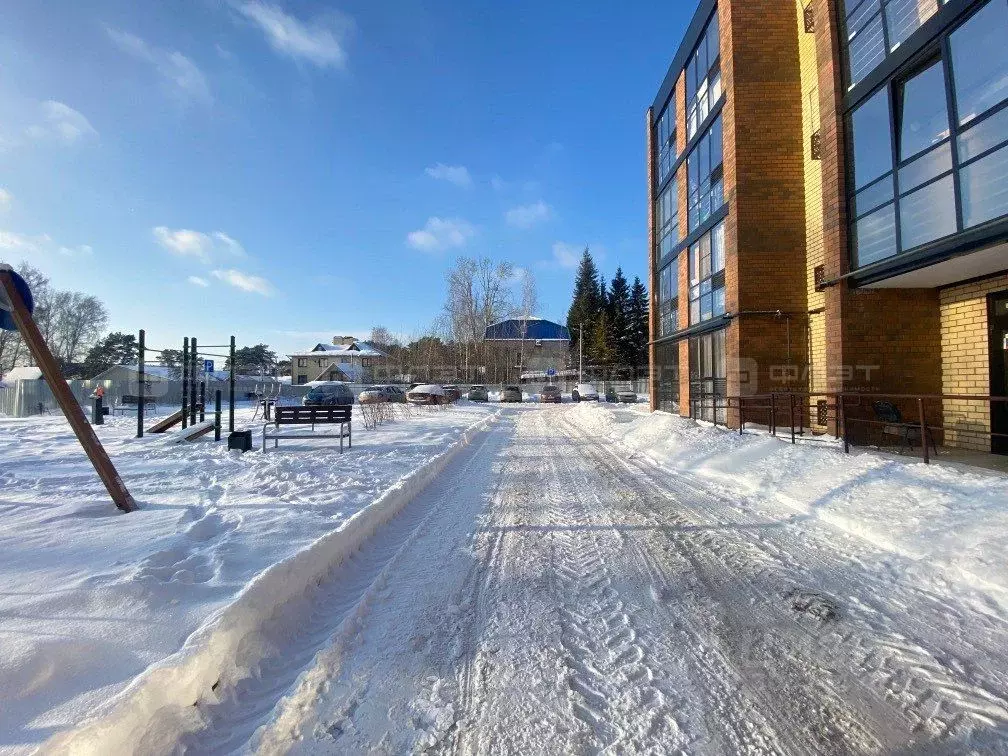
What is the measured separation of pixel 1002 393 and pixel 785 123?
8.69 metres

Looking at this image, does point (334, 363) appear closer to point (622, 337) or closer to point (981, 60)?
point (622, 337)

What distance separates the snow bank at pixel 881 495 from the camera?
4117mm

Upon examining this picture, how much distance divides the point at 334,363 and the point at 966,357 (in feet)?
245

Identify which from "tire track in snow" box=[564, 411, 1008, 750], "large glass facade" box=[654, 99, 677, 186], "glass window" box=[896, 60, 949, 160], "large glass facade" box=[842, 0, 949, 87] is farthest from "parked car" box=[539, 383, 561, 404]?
"tire track in snow" box=[564, 411, 1008, 750]

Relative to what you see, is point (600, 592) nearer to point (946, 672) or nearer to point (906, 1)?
point (946, 672)

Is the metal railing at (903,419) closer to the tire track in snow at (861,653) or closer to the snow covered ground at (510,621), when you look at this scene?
the snow covered ground at (510,621)

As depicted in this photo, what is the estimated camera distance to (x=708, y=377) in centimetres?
1630

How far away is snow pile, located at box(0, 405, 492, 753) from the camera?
7.22 ft

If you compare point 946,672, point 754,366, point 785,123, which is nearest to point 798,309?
point 754,366

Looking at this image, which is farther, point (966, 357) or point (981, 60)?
point (966, 357)

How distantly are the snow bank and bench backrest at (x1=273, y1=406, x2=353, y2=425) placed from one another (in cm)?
679

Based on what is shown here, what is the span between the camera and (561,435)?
597 inches

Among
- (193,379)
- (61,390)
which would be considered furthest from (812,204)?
(193,379)

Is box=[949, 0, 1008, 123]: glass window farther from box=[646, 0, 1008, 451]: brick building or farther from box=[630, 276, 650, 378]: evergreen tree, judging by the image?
box=[630, 276, 650, 378]: evergreen tree
